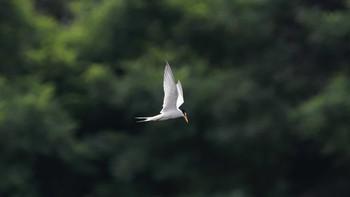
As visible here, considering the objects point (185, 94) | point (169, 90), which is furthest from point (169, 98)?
point (185, 94)

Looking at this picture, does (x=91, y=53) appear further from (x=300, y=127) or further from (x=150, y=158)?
(x=300, y=127)

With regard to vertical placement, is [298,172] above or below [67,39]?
below

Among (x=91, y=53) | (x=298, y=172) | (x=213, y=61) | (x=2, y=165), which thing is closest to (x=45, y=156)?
(x=2, y=165)

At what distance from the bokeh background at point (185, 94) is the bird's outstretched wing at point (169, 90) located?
15.0 feet

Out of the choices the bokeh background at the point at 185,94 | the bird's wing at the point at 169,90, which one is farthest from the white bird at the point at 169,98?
the bokeh background at the point at 185,94

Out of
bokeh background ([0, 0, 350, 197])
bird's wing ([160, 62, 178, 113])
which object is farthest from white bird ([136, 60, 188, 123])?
bokeh background ([0, 0, 350, 197])

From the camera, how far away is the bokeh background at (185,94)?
51.4 feet

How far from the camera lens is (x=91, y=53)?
17000mm

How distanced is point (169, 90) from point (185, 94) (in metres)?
5.02

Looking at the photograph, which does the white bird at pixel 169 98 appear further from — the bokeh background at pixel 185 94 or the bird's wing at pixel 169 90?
the bokeh background at pixel 185 94

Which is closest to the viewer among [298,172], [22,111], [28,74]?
[22,111]

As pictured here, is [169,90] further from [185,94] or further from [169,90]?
[185,94]

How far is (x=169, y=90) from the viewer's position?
1059 cm

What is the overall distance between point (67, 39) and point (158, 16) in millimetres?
1434
